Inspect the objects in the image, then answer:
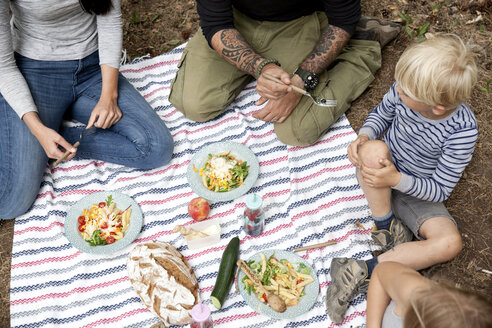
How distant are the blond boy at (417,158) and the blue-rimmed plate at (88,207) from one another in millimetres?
1397

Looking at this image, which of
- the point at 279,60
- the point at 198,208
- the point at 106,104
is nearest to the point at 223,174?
the point at 198,208

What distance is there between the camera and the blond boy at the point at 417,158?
2.04m

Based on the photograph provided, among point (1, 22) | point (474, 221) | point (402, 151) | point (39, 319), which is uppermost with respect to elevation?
point (1, 22)

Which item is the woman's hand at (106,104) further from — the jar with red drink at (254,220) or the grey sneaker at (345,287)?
the grey sneaker at (345,287)

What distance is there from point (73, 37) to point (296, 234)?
2214 mm

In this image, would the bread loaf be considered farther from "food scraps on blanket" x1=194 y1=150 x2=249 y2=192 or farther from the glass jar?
"food scraps on blanket" x1=194 y1=150 x2=249 y2=192

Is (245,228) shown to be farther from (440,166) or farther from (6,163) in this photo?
(6,163)

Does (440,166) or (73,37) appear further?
(73,37)

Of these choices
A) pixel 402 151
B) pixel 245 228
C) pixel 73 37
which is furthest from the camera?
pixel 73 37

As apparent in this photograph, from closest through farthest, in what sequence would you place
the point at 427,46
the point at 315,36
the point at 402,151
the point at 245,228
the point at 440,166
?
the point at 427,46 < the point at 440,166 < the point at 402,151 < the point at 245,228 < the point at 315,36

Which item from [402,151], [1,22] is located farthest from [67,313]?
[402,151]

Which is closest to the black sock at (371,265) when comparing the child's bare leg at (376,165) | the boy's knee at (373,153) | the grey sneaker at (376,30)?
the child's bare leg at (376,165)

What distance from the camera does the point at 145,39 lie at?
14.0 ft

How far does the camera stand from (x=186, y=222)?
3.04m
